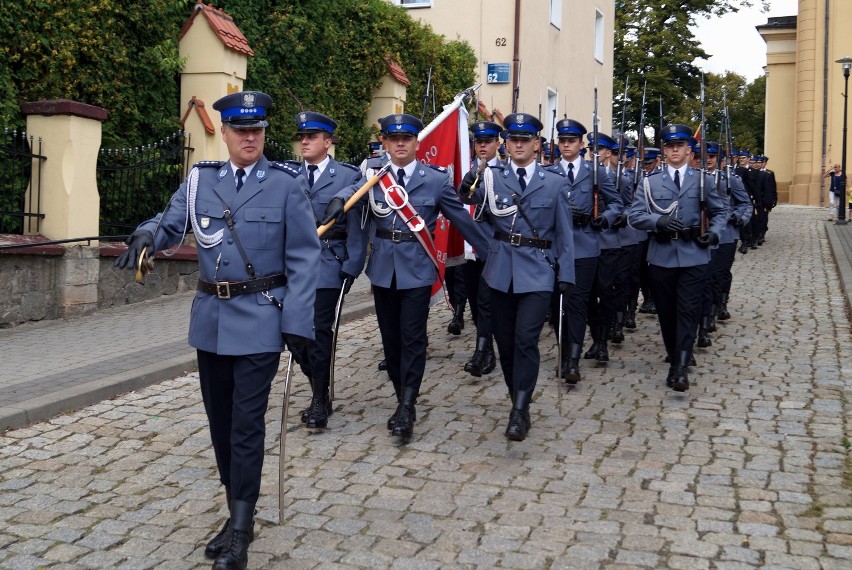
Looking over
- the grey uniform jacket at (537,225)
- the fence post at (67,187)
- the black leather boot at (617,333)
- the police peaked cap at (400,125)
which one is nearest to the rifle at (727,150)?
the black leather boot at (617,333)

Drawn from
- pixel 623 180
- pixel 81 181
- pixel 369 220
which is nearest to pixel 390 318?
pixel 369 220

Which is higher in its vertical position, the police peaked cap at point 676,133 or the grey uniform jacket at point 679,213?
the police peaked cap at point 676,133

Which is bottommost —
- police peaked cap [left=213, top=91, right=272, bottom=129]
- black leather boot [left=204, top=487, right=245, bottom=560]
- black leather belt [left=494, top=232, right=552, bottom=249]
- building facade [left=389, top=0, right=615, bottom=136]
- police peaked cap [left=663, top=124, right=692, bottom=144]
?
black leather boot [left=204, top=487, right=245, bottom=560]

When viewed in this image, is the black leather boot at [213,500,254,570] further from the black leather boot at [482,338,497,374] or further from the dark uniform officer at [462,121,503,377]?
the black leather boot at [482,338,497,374]

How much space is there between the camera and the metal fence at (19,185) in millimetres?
10500

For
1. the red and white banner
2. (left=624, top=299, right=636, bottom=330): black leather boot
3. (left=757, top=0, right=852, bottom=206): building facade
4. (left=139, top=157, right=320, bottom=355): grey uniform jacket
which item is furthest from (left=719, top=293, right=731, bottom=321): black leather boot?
(left=757, top=0, right=852, bottom=206): building facade

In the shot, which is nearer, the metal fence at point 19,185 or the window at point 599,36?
the metal fence at point 19,185

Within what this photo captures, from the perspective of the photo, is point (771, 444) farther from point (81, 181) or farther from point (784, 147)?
point (784, 147)

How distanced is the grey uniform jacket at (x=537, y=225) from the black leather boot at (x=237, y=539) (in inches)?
111

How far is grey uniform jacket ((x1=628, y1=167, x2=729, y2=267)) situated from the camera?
27.8 feet

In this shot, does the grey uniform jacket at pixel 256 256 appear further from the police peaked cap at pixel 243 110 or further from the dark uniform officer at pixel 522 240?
the dark uniform officer at pixel 522 240

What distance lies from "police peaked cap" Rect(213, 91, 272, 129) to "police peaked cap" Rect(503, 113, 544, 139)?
261 cm

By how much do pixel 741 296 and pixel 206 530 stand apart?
11.0m

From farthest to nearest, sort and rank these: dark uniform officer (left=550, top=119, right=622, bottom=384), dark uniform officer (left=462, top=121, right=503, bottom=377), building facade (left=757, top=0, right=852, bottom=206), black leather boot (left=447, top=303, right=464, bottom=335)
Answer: building facade (left=757, top=0, right=852, bottom=206)
black leather boot (left=447, top=303, right=464, bottom=335)
dark uniform officer (left=462, top=121, right=503, bottom=377)
dark uniform officer (left=550, top=119, right=622, bottom=384)
